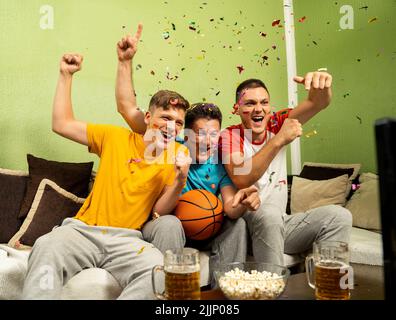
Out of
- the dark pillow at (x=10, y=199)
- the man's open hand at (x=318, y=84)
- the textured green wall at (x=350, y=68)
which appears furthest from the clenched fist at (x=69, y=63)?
the textured green wall at (x=350, y=68)

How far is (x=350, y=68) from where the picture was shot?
10.4ft

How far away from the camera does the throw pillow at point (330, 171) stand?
115 inches

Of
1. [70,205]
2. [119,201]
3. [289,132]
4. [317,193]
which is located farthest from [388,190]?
[317,193]

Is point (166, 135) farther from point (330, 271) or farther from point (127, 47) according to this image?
point (330, 271)

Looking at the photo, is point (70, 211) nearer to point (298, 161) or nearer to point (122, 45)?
point (122, 45)

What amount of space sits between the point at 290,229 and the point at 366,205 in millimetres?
732

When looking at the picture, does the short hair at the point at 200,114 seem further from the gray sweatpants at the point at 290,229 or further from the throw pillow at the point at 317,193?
the throw pillow at the point at 317,193

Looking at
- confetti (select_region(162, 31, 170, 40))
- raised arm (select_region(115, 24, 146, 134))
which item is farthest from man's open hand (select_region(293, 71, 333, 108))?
confetti (select_region(162, 31, 170, 40))

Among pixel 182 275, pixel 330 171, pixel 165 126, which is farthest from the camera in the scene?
pixel 330 171

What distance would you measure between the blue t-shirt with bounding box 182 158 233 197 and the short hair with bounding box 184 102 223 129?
21 cm

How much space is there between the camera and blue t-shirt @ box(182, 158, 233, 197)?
2170mm

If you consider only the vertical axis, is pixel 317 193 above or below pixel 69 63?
below

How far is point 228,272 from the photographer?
139 centimetres

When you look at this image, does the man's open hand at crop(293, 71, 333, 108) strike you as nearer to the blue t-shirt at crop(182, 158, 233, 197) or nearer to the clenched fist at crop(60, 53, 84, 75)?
the blue t-shirt at crop(182, 158, 233, 197)
